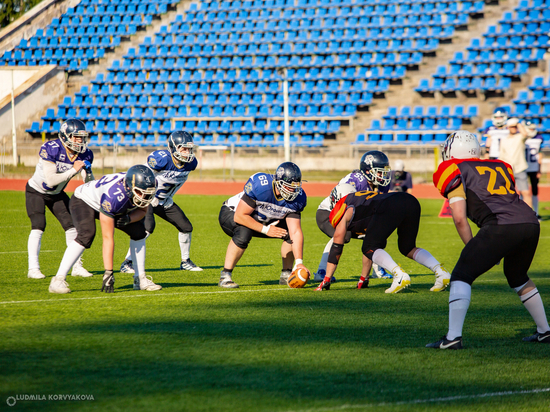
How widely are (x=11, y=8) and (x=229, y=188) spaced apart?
27.1 metres

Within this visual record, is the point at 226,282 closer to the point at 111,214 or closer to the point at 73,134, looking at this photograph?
the point at 111,214

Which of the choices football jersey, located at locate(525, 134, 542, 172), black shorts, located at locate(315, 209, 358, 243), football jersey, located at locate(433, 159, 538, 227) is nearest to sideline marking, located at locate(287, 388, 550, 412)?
football jersey, located at locate(433, 159, 538, 227)

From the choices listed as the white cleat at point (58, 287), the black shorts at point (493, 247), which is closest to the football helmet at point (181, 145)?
the white cleat at point (58, 287)

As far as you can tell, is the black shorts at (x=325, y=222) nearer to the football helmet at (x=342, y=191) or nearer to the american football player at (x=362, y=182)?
the american football player at (x=362, y=182)

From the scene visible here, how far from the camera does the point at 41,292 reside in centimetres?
644

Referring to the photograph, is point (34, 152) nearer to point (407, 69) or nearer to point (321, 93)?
point (321, 93)

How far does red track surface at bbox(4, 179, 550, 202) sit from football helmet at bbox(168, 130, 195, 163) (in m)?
13.2

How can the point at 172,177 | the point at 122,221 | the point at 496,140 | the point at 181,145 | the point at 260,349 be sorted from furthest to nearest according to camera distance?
the point at 496,140, the point at 172,177, the point at 181,145, the point at 122,221, the point at 260,349

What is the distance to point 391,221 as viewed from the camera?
6508mm

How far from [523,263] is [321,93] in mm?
25266

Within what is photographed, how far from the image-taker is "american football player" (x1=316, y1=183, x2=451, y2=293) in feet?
21.2

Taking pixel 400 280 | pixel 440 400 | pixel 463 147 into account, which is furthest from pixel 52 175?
pixel 440 400

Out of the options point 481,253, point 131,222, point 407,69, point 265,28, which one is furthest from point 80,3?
point 481,253

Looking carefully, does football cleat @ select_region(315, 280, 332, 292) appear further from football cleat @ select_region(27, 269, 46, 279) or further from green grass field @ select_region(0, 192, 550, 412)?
football cleat @ select_region(27, 269, 46, 279)
